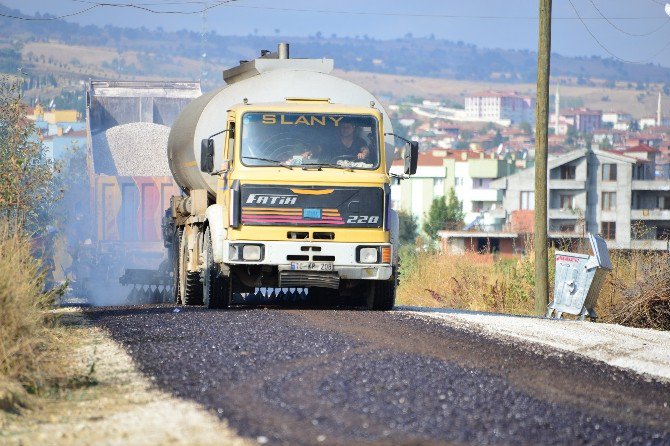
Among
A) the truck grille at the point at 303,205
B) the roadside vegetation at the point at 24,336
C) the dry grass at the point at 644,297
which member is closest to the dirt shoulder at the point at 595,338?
the truck grille at the point at 303,205

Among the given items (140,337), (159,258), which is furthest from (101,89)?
(140,337)

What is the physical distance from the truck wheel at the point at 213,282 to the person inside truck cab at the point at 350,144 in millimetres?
2170

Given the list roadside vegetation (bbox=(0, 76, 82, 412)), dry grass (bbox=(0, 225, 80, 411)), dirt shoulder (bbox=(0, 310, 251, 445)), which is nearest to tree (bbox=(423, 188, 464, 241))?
roadside vegetation (bbox=(0, 76, 82, 412))

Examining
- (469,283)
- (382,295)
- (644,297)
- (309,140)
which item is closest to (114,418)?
(309,140)

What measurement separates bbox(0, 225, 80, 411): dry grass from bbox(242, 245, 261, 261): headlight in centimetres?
321

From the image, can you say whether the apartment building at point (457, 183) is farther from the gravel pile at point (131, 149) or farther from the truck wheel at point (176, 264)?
the truck wheel at point (176, 264)

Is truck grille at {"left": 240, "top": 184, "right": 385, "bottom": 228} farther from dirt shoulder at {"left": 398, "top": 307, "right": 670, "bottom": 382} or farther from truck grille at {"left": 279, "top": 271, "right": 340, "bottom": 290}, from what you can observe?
dirt shoulder at {"left": 398, "top": 307, "right": 670, "bottom": 382}

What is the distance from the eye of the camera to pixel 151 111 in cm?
3759

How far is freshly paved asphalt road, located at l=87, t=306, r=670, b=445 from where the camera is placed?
7.91 m

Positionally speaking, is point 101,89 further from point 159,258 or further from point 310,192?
point 310,192

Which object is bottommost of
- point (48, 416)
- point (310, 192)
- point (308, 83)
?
point (48, 416)

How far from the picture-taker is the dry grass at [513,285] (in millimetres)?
18516

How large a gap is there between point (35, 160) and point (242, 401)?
28.9 metres

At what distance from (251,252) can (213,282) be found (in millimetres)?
1083
